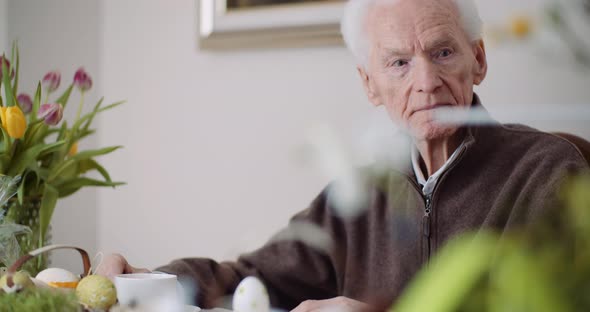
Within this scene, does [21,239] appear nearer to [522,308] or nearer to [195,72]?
[195,72]

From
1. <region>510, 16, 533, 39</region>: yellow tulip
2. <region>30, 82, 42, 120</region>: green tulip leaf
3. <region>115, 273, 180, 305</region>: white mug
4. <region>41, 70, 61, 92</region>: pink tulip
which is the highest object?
<region>510, 16, 533, 39</region>: yellow tulip

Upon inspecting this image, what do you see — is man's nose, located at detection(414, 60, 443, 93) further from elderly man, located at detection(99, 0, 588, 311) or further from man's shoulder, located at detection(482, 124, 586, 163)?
man's shoulder, located at detection(482, 124, 586, 163)

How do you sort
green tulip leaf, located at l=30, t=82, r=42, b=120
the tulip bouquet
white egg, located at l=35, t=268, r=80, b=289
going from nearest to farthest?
white egg, located at l=35, t=268, r=80, b=289, the tulip bouquet, green tulip leaf, located at l=30, t=82, r=42, b=120

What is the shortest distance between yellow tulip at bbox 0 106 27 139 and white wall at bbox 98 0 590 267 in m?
0.47

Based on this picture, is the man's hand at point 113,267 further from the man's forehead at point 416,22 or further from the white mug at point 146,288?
the man's forehead at point 416,22

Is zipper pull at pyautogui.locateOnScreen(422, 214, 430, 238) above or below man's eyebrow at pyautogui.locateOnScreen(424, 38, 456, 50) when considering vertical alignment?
below

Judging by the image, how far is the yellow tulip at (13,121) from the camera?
3.13ft

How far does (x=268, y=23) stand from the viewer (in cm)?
143

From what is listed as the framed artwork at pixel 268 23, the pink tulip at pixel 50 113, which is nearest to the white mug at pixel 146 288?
the pink tulip at pixel 50 113

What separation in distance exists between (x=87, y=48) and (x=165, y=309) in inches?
50.2

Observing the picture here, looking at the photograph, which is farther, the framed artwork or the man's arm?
the framed artwork

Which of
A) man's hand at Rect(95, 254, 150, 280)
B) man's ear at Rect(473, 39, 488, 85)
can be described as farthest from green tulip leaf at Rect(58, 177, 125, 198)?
man's ear at Rect(473, 39, 488, 85)

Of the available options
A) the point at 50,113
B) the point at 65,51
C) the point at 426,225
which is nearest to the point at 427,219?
the point at 426,225

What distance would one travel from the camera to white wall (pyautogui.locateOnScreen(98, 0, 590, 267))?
1361mm
